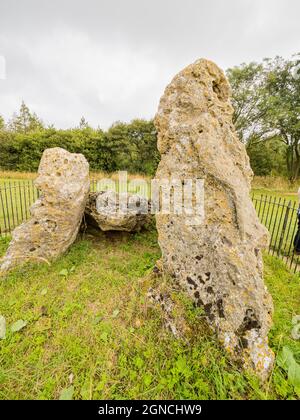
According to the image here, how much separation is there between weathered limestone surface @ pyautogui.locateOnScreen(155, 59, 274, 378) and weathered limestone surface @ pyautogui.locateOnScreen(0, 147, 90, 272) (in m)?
1.92

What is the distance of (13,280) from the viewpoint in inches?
143

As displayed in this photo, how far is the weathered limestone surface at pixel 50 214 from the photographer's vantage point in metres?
3.86

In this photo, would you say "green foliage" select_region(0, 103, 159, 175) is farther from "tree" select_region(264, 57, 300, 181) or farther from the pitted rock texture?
the pitted rock texture

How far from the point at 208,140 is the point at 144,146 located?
1498cm

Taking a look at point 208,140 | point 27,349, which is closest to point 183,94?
point 208,140

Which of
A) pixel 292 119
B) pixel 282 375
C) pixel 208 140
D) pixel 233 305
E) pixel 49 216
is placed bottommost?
pixel 282 375

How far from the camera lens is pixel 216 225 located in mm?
2611

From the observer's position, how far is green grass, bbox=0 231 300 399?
2.08 metres

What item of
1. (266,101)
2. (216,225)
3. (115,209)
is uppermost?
(266,101)

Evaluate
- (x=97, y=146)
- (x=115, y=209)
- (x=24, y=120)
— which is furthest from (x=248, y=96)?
(x=24, y=120)

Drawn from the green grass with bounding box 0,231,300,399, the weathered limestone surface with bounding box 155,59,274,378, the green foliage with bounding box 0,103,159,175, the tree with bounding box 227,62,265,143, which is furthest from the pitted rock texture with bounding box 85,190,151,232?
the tree with bounding box 227,62,265,143

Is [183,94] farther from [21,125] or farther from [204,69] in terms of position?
[21,125]

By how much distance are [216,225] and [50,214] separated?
308 cm

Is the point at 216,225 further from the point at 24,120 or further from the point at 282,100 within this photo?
the point at 24,120
